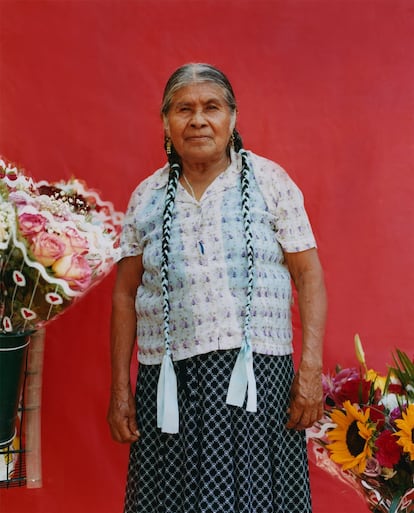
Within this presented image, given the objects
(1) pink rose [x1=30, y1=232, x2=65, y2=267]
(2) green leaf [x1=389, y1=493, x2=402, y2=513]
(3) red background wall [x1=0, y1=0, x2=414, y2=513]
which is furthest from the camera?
(3) red background wall [x1=0, y1=0, x2=414, y2=513]

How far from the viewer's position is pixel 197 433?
6.78ft

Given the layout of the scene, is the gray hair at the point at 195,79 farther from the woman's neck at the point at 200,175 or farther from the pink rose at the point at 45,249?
the pink rose at the point at 45,249

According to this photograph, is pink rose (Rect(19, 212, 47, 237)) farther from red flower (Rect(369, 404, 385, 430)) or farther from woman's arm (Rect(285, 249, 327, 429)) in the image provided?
red flower (Rect(369, 404, 385, 430))

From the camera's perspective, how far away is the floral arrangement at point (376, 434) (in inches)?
72.4

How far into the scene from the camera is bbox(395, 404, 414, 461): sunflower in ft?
5.90

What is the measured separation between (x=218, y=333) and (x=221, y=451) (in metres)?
0.31

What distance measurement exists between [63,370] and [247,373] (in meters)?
0.99

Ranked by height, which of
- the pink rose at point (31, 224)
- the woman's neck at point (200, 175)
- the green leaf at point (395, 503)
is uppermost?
the woman's neck at point (200, 175)

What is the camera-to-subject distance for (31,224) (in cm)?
159

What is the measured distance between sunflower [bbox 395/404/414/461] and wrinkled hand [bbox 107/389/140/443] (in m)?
0.75

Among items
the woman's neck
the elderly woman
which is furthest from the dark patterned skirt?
the woman's neck

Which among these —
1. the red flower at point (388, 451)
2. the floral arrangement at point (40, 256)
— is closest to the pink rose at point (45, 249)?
the floral arrangement at point (40, 256)

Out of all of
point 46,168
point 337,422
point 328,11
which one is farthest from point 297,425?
point 328,11

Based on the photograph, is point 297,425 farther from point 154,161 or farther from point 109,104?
point 109,104
